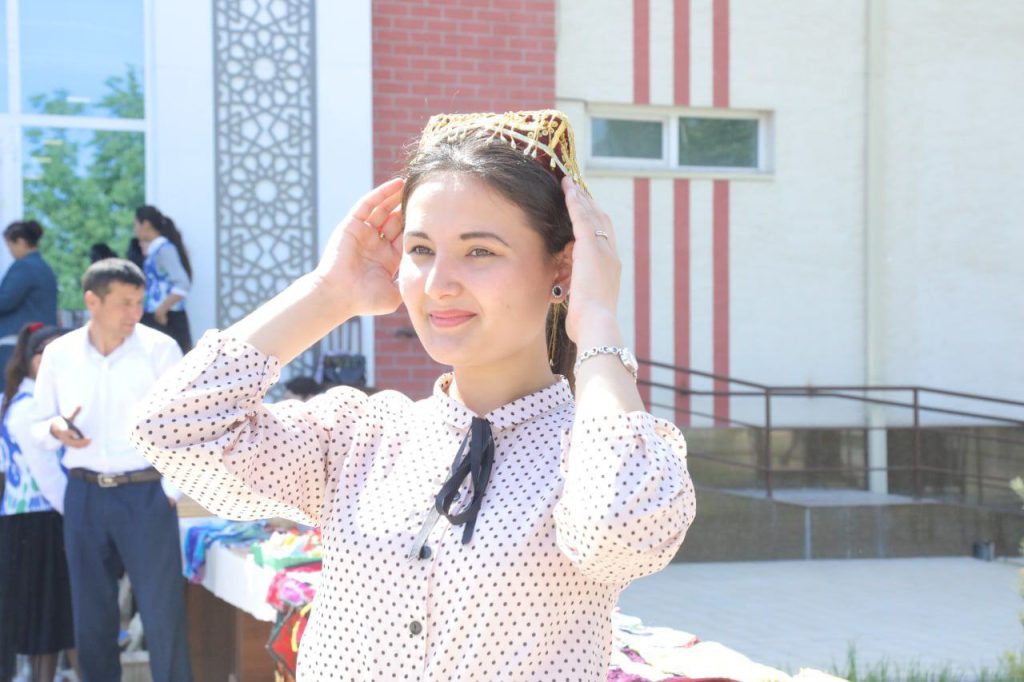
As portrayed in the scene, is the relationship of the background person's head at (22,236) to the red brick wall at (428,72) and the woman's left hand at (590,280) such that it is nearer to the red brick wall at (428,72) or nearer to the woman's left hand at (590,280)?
the red brick wall at (428,72)

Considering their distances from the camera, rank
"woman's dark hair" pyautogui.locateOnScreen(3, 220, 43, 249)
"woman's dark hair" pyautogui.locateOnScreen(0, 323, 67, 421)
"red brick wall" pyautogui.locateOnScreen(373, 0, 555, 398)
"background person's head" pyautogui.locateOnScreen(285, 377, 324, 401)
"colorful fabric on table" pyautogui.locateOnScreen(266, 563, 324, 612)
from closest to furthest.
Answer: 1. "colorful fabric on table" pyautogui.locateOnScreen(266, 563, 324, 612)
2. "woman's dark hair" pyautogui.locateOnScreen(0, 323, 67, 421)
3. "background person's head" pyautogui.locateOnScreen(285, 377, 324, 401)
4. "woman's dark hair" pyautogui.locateOnScreen(3, 220, 43, 249)
5. "red brick wall" pyautogui.locateOnScreen(373, 0, 555, 398)

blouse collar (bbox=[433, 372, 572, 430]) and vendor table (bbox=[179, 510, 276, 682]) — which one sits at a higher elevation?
blouse collar (bbox=[433, 372, 572, 430])

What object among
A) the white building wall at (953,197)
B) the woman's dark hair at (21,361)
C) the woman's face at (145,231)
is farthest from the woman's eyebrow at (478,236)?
the white building wall at (953,197)

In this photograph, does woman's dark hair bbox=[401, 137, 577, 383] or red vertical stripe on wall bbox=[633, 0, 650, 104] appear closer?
woman's dark hair bbox=[401, 137, 577, 383]

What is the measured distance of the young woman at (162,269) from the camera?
846 centimetres

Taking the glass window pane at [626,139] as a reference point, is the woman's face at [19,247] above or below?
below

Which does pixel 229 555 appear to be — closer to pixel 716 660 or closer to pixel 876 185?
pixel 716 660

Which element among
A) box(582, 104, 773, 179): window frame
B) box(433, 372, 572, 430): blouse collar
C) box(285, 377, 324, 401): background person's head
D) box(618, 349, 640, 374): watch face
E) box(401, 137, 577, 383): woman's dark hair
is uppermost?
box(582, 104, 773, 179): window frame

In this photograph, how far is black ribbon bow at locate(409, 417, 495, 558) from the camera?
1822 millimetres

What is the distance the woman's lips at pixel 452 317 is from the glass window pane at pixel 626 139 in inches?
358

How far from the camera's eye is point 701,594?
809cm

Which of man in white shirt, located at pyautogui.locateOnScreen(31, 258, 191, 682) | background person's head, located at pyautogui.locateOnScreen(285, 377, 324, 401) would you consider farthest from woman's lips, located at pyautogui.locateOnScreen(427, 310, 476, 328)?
background person's head, located at pyautogui.locateOnScreen(285, 377, 324, 401)

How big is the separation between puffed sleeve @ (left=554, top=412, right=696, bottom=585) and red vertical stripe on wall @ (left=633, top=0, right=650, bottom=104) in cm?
934

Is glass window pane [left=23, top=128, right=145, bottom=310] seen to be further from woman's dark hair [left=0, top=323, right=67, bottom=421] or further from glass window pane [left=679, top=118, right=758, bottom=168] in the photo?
glass window pane [left=679, top=118, right=758, bottom=168]
